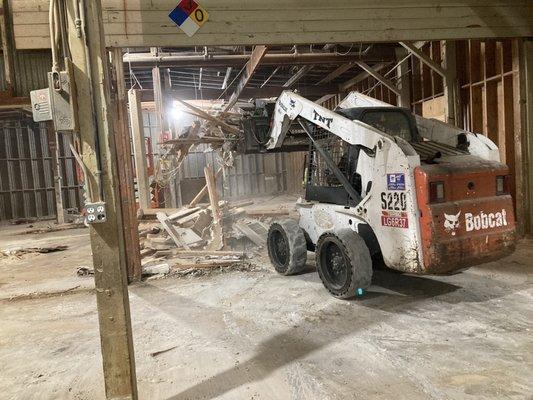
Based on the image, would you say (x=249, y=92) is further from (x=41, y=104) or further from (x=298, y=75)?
(x=41, y=104)

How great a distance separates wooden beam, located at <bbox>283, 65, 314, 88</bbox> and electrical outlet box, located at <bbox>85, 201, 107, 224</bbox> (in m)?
9.59

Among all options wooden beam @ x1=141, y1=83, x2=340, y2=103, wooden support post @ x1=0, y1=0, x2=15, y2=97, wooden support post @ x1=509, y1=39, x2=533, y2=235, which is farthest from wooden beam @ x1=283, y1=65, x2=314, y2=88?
wooden support post @ x1=0, y1=0, x2=15, y2=97

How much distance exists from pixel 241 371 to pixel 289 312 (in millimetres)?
1350

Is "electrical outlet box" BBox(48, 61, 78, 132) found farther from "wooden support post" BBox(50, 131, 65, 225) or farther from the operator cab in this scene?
"wooden support post" BBox(50, 131, 65, 225)

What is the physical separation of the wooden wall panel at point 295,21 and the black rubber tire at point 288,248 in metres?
2.75

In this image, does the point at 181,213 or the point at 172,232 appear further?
the point at 181,213

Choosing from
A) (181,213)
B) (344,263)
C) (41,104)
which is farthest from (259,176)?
(41,104)

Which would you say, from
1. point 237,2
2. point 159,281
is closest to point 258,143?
point 237,2

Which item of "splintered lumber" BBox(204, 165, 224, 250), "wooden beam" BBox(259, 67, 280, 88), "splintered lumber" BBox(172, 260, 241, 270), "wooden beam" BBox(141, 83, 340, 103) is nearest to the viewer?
"splintered lumber" BBox(172, 260, 241, 270)

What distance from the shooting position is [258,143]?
660cm

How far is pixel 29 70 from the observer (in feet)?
18.2

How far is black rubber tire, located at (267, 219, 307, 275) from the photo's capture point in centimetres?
582

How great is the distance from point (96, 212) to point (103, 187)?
0.57 feet

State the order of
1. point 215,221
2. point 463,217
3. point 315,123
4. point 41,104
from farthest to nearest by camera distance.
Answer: point 215,221, point 315,123, point 463,217, point 41,104
